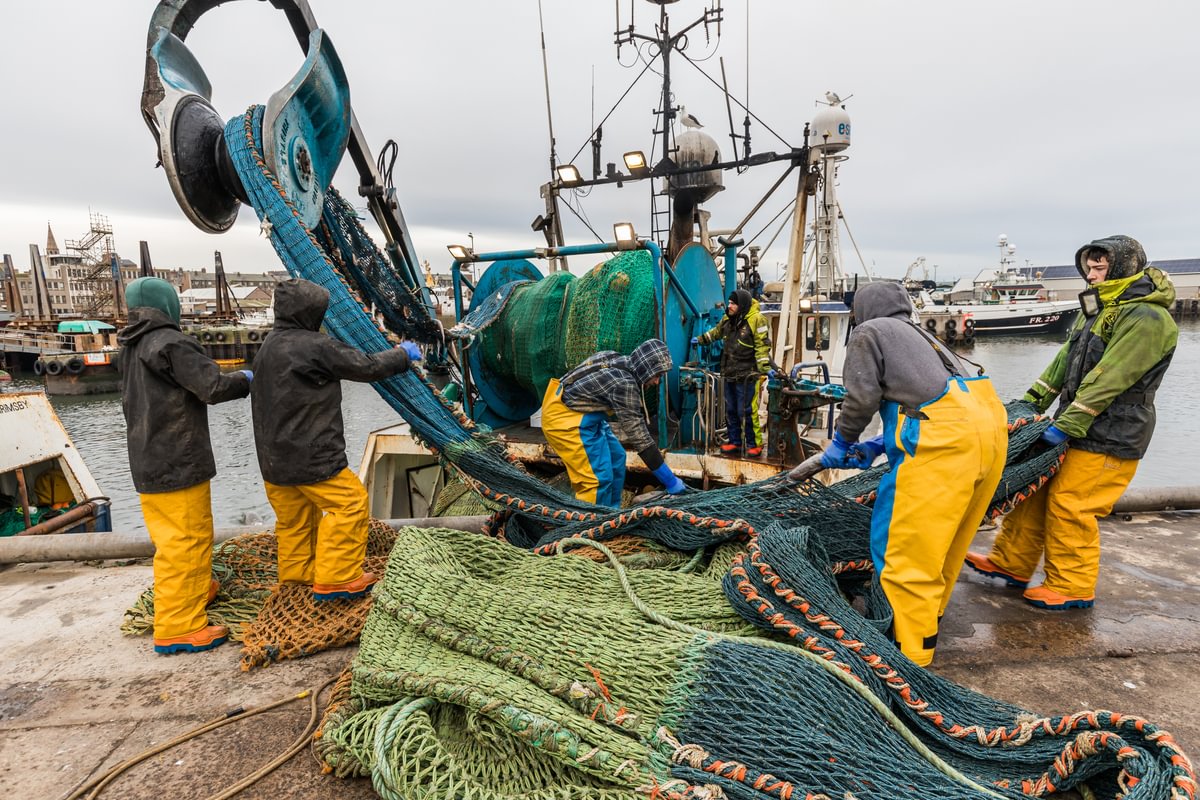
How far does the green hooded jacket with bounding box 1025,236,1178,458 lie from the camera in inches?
123

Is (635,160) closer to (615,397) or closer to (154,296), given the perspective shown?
(615,397)

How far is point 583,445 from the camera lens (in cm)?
444

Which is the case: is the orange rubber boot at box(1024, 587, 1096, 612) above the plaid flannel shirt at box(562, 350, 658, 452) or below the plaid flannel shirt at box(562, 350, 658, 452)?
below

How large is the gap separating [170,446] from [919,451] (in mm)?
3339

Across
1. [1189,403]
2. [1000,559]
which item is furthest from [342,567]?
[1189,403]

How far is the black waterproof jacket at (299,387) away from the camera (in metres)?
3.09

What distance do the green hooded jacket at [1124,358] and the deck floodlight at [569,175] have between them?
5315 mm

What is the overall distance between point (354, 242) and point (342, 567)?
2.20 meters

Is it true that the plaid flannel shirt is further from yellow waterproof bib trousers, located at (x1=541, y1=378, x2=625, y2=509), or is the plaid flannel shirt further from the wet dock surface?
the wet dock surface

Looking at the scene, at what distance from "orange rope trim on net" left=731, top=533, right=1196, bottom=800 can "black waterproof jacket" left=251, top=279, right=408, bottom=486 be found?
201 cm

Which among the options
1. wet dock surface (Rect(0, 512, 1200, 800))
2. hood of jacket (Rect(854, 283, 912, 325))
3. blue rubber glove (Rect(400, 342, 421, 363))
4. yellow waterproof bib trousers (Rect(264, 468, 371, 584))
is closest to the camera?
wet dock surface (Rect(0, 512, 1200, 800))

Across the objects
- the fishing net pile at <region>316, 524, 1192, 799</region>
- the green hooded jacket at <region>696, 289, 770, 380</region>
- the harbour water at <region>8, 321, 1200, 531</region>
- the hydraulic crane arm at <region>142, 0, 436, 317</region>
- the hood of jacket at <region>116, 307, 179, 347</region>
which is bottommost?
the harbour water at <region>8, 321, 1200, 531</region>

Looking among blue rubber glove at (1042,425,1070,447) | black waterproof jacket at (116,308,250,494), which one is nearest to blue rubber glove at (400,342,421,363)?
black waterproof jacket at (116,308,250,494)

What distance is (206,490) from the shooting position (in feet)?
10.4
